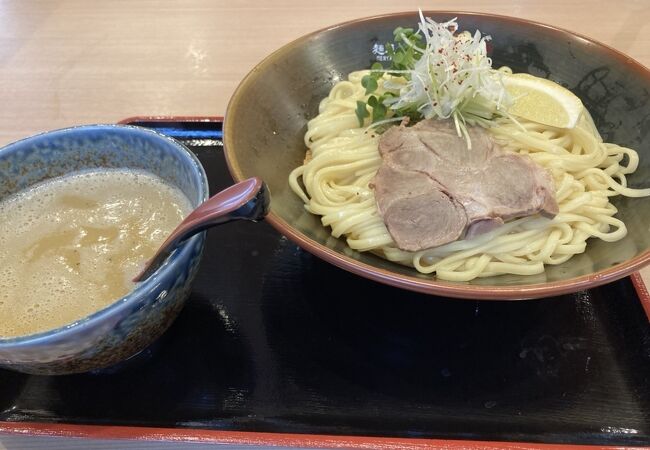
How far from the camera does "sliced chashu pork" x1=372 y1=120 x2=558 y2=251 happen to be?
1387 mm

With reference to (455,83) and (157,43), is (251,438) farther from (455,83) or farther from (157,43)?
(157,43)

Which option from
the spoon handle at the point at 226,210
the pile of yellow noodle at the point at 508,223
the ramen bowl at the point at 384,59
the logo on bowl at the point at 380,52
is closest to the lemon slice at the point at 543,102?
the pile of yellow noodle at the point at 508,223

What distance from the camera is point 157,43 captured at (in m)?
2.75

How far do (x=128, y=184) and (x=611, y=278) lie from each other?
123 centimetres

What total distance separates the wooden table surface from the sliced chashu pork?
3.63 ft

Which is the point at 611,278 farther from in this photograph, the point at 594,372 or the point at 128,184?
the point at 128,184

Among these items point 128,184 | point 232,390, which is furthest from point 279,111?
point 232,390

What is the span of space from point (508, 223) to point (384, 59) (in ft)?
2.88

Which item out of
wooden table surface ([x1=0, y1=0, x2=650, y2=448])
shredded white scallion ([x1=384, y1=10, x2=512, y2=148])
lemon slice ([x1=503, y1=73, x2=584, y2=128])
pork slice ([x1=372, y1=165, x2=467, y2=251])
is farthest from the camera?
wooden table surface ([x1=0, y1=0, x2=650, y2=448])

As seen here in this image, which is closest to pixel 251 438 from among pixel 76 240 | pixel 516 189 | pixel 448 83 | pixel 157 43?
pixel 76 240

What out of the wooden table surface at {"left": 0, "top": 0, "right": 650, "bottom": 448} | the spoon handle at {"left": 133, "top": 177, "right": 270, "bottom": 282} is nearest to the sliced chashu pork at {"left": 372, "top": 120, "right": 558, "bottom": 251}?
the spoon handle at {"left": 133, "top": 177, "right": 270, "bottom": 282}

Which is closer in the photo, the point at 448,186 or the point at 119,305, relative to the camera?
the point at 119,305

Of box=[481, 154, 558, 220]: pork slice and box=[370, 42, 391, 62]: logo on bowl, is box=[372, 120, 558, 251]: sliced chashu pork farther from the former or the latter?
box=[370, 42, 391, 62]: logo on bowl

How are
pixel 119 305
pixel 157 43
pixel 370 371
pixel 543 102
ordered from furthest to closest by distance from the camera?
pixel 157 43 → pixel 543 102 → pixel 370 371 → pixel 119 305
